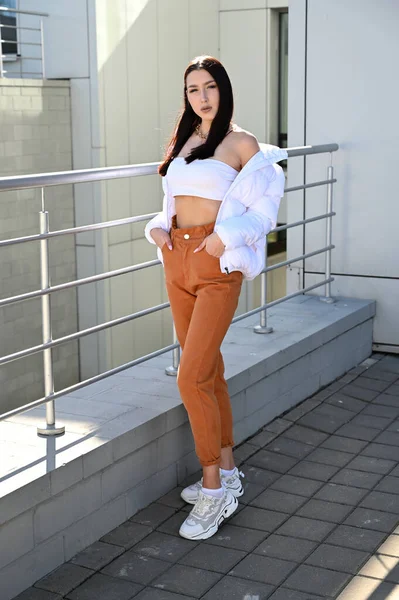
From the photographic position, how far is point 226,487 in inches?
141

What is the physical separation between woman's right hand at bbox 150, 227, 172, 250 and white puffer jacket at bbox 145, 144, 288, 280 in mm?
224

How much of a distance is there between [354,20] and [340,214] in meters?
1.21

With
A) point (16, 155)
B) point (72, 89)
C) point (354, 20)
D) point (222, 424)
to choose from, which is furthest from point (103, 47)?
point (222, 424)

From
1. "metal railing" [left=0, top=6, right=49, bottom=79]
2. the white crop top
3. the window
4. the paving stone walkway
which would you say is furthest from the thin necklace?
the window

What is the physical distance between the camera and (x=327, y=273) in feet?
18.6

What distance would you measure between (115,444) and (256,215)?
3.27 feet

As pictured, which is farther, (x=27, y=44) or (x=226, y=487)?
(x=27, y=44)

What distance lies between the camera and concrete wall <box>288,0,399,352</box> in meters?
5.60

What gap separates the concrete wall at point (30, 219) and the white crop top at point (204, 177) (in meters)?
7.63

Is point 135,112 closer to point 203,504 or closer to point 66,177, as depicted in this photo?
point 66,177

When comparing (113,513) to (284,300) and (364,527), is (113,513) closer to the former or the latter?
(364,527)

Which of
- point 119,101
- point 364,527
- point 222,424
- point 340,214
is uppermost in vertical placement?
point 119,101

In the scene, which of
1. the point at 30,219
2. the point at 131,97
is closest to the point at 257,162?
the point at 30,219

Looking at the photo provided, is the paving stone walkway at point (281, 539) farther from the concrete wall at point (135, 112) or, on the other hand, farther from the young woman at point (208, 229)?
the concrete wall at point (135, 112)
